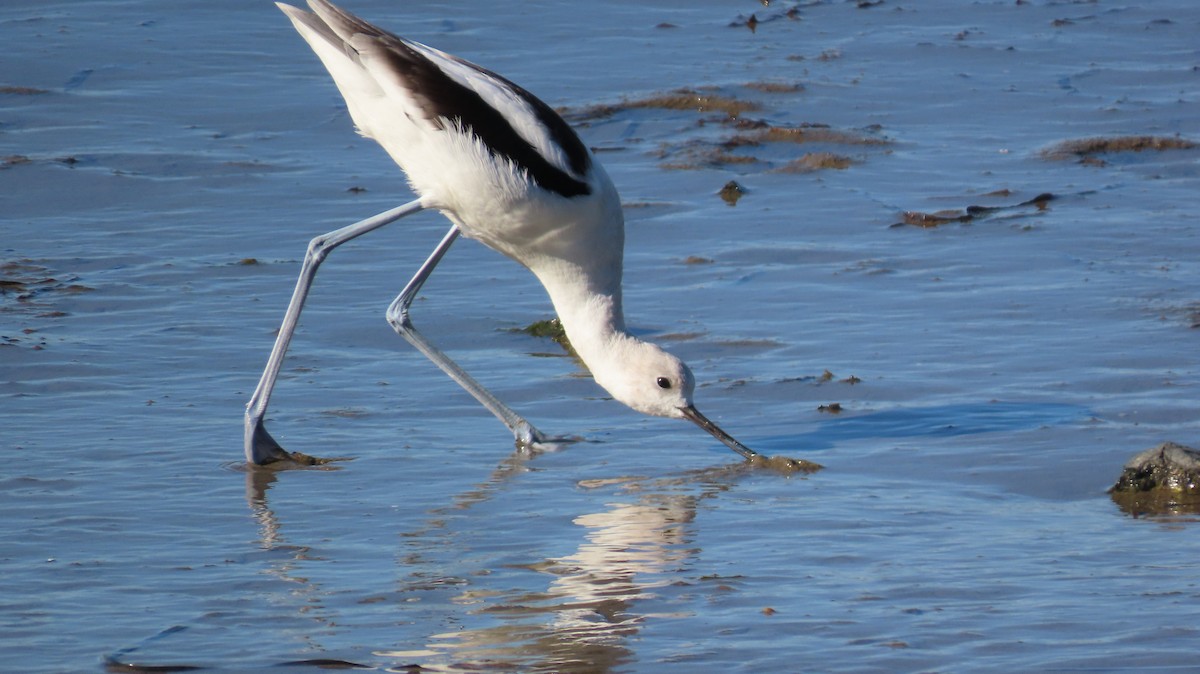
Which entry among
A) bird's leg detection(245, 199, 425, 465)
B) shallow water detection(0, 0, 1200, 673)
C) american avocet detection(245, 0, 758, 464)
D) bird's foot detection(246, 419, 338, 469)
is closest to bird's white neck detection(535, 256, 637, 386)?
american avocet detection(245, 0, 758, 464)

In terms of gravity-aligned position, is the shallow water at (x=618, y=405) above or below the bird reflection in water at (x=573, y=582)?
above

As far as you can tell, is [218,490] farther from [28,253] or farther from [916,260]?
[916,260]

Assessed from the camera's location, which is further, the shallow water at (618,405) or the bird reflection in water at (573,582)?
the shallow water at (618,405)

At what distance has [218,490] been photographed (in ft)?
16.6

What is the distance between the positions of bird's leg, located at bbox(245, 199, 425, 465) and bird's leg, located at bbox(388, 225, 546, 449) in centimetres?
26

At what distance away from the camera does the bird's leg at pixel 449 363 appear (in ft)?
18.6

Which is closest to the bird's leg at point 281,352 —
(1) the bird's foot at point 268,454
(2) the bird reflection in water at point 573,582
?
(1) the bird's foot at point 268,454

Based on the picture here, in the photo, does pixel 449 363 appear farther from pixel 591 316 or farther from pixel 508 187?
pixel 508 187

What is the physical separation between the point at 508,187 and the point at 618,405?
2.88 feet

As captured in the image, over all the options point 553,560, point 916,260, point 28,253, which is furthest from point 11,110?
point 553,560

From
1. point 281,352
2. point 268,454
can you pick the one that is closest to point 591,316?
point 281,352

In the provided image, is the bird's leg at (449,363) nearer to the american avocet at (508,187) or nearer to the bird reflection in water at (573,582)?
the american avocet at (508,187)

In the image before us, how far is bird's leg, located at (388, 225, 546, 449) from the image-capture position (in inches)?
224

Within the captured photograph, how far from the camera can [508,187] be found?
5.86 meters
